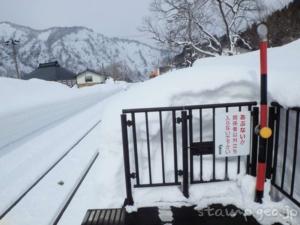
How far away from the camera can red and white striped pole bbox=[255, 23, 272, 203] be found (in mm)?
2395

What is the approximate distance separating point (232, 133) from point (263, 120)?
0.41 m

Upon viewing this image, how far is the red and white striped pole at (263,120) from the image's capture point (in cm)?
239

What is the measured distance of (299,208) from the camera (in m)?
2.56

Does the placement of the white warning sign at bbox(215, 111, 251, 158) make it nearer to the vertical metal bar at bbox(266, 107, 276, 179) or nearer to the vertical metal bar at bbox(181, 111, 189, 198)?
the vertical metal bar at bbox(266, 107, 276, 179)

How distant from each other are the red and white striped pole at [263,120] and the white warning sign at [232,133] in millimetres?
225

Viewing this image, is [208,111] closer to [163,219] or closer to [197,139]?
[197,139]

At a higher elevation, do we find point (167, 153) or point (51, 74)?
point (51, 74)

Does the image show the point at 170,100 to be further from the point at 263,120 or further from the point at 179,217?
the point at 179,217

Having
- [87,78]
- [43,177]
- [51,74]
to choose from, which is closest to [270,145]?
[43,177]

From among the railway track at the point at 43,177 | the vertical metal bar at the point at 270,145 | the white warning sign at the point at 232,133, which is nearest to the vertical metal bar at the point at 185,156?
the white warning sign at the point at 232,133

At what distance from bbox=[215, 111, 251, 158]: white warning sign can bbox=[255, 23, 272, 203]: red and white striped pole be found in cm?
22

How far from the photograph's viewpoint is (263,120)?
2.57 meters

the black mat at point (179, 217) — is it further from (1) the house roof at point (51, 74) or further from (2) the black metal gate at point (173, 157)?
(1) the house roof at point (51, 74)

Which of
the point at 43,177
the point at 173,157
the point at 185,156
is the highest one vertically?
the point at 185,156
